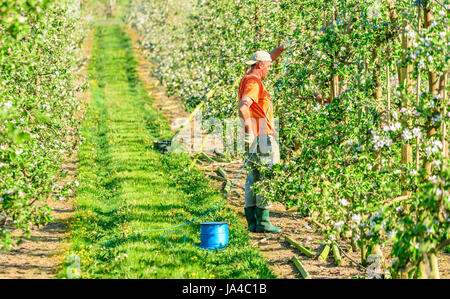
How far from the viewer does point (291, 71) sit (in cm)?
823

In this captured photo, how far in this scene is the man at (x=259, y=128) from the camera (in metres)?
8.13

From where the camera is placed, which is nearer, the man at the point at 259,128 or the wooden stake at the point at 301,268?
the wooden stake at the point at 301,268

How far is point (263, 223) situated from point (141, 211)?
2.31m

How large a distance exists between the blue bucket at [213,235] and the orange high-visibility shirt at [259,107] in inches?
67.1

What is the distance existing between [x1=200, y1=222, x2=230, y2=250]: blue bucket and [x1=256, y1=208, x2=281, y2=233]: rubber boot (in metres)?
1.02

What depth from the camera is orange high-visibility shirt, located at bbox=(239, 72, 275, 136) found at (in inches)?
320

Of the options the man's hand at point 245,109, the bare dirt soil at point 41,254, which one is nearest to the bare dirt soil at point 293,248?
the man's hand at point 245,109

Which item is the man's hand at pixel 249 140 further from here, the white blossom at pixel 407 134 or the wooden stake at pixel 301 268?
the white blossom at pixel 407 134

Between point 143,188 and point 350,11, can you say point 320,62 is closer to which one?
point 350,11

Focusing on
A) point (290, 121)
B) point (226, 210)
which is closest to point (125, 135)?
point (226, 210)

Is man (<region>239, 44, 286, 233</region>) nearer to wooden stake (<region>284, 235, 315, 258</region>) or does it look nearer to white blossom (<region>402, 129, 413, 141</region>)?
wooden stake (<region>284, 235, 315, 258</region>)

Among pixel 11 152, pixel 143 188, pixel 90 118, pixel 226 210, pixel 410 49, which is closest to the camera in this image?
pixel 410 49

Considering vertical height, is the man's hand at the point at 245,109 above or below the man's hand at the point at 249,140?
above

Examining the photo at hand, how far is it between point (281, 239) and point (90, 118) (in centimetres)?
1238
